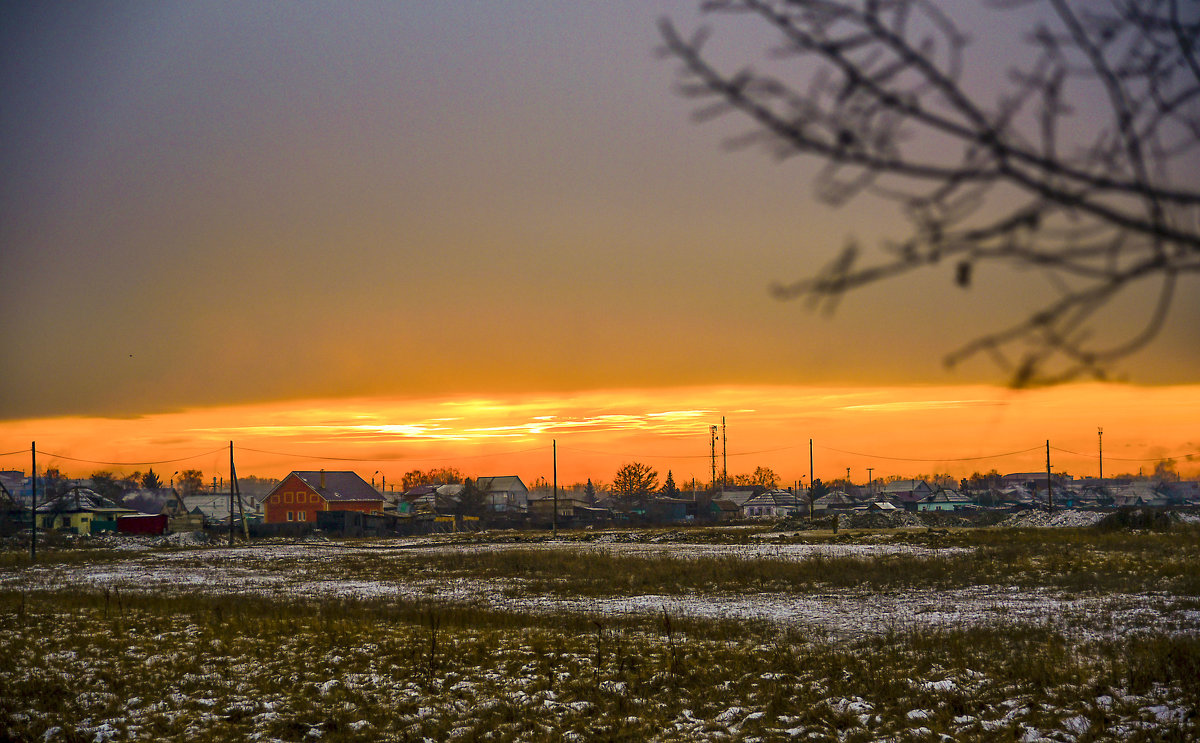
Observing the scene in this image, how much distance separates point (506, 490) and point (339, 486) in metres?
41.3

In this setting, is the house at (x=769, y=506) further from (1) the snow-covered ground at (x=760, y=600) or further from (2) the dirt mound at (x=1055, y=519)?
(1) the snow-covered ground at (x=760, y=600)

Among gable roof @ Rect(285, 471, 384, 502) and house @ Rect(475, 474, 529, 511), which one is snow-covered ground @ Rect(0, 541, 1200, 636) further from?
house @ Rect(475, 474, 529, 511)

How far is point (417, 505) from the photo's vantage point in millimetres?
123750

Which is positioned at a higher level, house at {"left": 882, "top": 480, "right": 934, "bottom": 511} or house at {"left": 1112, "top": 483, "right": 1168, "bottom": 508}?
house at {"left": 882, "top": 480, "right": 934, "bottom": 511}

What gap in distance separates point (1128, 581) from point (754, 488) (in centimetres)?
13693

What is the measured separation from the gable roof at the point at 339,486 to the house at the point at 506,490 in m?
27.0

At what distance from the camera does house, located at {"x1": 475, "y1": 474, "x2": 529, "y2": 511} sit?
13980 cm

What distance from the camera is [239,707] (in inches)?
468

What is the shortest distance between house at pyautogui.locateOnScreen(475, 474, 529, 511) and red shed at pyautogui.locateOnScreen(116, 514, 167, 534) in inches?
2223

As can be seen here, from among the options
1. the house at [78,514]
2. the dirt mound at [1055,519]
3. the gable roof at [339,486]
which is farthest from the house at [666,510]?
the house at [78,514]

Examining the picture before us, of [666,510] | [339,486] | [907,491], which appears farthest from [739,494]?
[339,486]

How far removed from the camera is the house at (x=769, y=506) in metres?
141

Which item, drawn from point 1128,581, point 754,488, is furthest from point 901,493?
point 1128,581

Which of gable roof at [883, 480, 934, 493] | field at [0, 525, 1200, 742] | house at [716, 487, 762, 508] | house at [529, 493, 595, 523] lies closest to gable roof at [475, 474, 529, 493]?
house at [529, 493, 595, 523]
